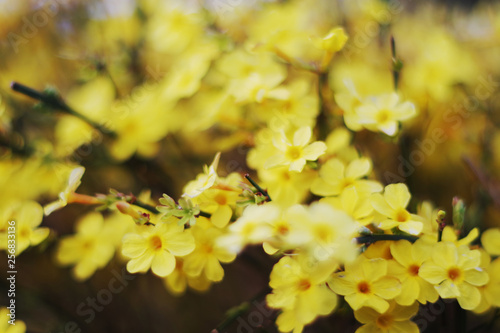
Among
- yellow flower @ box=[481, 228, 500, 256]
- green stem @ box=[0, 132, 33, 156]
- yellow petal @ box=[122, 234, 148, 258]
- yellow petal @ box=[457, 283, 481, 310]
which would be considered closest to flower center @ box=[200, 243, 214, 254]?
yellow petal @ box=[122, 234, 148, 258]

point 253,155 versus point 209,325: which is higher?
point 253,155

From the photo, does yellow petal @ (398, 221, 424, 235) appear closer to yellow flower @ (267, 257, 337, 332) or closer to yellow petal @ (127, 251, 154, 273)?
yellow flower @ (267, 257, 337, 332)

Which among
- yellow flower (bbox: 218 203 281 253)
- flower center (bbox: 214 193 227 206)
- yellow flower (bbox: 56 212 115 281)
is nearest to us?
yellow flower (bbox: 218 203 281 253)

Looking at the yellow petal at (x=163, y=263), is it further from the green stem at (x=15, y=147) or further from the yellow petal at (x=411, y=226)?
the green stem at (x=15, y=147)

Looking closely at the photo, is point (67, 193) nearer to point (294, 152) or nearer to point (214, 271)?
point (214, 271)

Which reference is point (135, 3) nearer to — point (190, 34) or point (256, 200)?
point (190, 34)

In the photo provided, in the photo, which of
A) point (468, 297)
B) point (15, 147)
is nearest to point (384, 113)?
point (468, 297)

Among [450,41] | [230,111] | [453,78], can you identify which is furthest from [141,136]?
[450,41]
